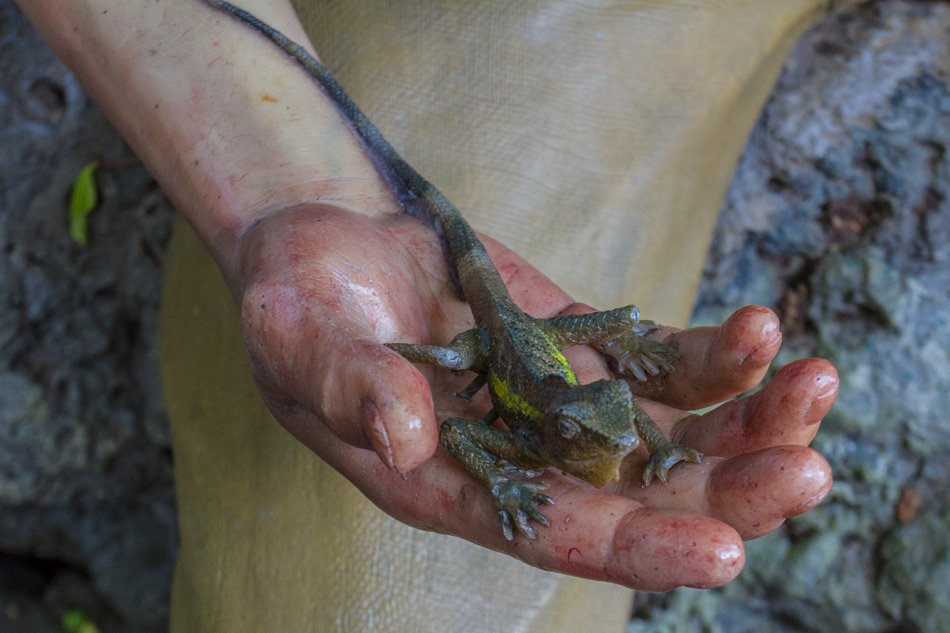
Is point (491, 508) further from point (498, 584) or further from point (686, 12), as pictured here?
point (686, 12)

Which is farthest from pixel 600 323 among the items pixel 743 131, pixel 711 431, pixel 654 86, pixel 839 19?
pixel 839 19

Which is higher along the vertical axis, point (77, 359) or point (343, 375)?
point (343, 375)

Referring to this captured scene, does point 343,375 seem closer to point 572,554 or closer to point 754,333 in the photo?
point 572,554

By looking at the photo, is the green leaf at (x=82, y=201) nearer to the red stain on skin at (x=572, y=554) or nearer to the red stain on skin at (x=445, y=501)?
the red stain on skin at (x=445, y=501)

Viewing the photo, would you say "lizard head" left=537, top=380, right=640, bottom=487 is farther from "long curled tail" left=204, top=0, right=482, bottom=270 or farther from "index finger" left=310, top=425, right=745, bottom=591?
"long curled tail" left=204, top=0, right=482, bottom=270

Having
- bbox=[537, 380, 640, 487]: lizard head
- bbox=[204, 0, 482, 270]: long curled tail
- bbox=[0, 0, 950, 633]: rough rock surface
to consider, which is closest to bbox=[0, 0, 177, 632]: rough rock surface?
bbox=[0, 0, 950, 633]: rough rock surface

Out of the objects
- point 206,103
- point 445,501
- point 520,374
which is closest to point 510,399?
point 520,374
